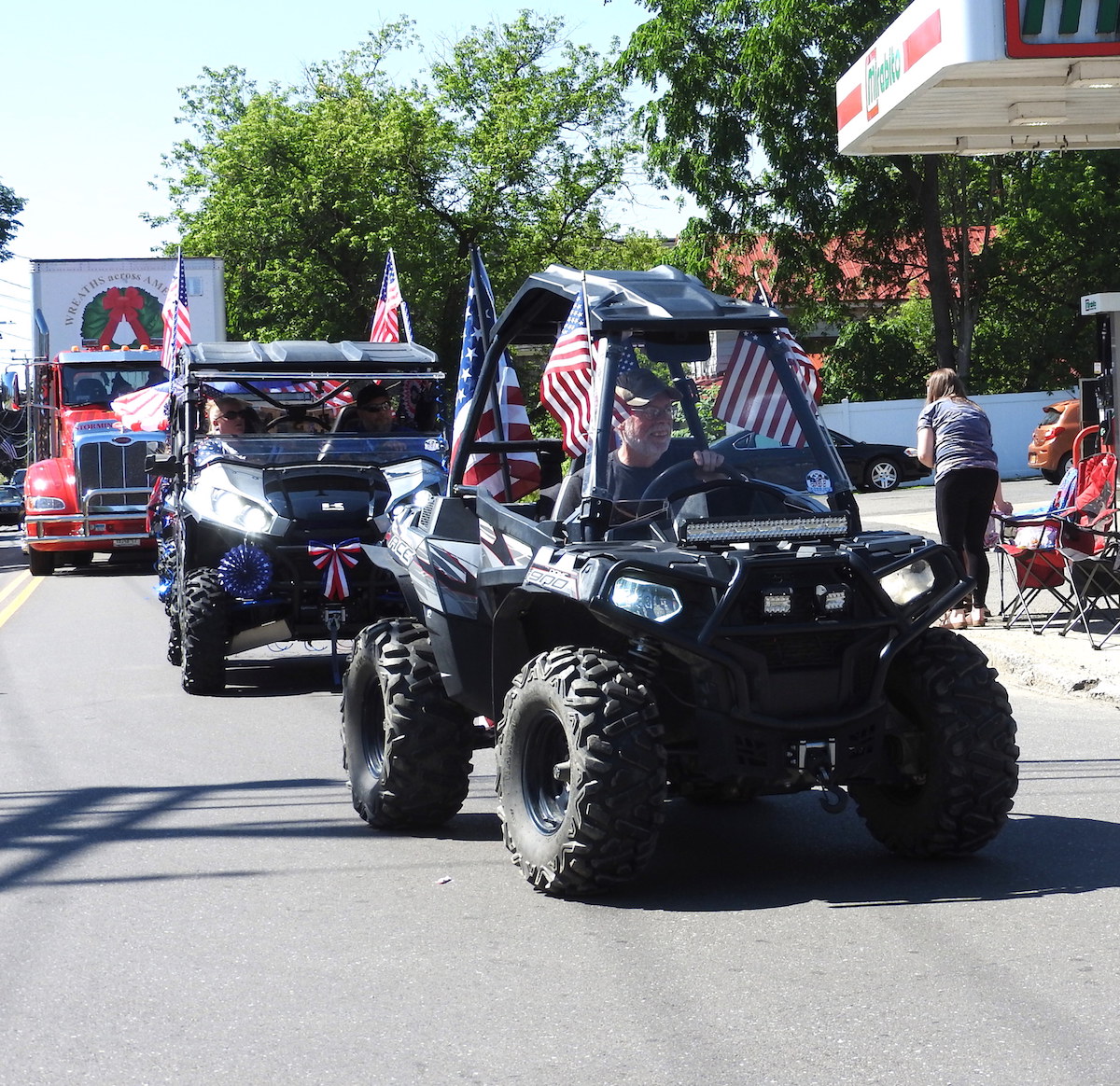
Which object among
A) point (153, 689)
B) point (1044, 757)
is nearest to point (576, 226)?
point (153, 689)

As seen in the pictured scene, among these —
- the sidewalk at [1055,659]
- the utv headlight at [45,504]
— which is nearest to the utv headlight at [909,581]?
the sidewalk at [1055,659]

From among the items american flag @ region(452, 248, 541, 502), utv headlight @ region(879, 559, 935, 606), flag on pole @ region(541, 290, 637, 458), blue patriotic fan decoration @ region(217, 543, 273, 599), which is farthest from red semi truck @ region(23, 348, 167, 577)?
utv headlight @ region(879, 559, 935, 606)

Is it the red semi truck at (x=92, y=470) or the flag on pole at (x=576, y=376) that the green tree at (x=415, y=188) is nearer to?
the red semi truck at (x=92, y=470)

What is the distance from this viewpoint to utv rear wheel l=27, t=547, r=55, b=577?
23.2 m

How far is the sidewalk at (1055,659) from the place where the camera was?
32.3ft

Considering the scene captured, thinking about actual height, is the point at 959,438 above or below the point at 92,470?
above

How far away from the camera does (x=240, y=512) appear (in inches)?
440

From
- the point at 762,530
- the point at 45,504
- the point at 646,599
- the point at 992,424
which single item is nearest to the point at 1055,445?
the point at 992,424

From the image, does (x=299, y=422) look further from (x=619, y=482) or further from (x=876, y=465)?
(x=876, y=465)

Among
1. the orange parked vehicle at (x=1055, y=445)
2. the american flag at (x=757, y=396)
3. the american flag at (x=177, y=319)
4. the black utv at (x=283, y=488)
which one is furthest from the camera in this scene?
the orange parked vehicle at (x=1055, y=445)

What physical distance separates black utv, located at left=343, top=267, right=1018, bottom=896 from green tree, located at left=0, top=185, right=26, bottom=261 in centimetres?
4844

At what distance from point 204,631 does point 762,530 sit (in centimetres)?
598

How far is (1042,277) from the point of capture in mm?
37875

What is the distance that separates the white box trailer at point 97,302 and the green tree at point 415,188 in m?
18.5
